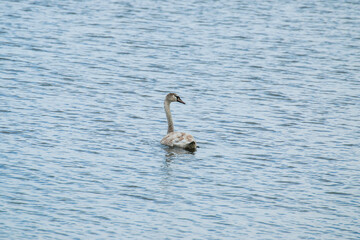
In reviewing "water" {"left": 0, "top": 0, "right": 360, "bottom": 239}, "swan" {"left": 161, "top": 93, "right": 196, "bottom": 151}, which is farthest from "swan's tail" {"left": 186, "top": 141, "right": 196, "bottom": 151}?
"water" {"left": 0, "top": 0, "right": 360, "bottom": 239}

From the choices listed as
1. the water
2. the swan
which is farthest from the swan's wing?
the water

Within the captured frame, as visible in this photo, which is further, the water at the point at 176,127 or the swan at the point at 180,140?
the swan at the point at 180,140

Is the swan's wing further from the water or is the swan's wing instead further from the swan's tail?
the water

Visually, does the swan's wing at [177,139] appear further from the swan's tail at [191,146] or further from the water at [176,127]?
the water at [176,127]

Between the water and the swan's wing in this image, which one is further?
the swan's wing

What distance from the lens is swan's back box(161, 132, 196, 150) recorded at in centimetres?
1862

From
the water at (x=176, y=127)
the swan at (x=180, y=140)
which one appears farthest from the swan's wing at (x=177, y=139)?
the water at (x=176, y=127)

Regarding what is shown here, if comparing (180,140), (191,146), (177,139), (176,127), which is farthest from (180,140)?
(176,127)

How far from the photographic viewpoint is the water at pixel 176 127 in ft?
46.2

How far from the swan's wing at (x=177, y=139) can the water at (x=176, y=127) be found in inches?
11.5

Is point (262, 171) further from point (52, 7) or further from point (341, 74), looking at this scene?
point (52, 7)

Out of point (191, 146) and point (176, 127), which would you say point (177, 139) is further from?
point (176, 127)

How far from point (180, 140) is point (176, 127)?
→ 2459mm

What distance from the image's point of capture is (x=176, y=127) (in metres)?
21.2
